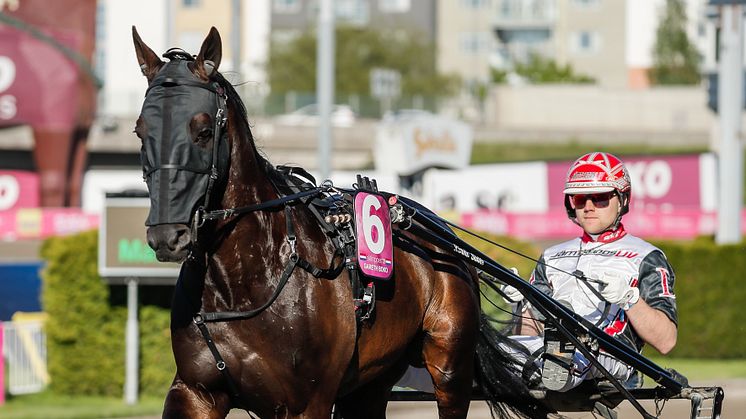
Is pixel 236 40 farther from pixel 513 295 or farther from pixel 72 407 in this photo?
pixel 513 295

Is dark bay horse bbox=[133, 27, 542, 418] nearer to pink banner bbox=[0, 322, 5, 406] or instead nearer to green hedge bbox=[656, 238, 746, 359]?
pink banner bbox=[0, 322, 5, 406]

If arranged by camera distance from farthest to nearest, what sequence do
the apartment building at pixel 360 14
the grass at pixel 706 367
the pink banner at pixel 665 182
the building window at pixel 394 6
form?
the building window at pixel 394 6
the apartment building at pixel 360 14
the pink banner at pixel 665 182
the grass at pixel 706 367

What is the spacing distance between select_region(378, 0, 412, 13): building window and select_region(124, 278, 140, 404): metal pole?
55063 mm

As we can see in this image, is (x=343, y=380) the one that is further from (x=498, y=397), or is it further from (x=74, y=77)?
(x=74, y=77)

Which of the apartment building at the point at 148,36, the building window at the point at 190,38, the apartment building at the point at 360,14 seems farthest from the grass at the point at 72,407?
the apartment building at the point at 360,14

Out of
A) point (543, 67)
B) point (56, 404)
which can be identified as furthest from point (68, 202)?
point (543, 67)

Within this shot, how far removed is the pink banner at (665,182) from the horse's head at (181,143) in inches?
1098

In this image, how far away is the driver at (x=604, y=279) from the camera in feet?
16.5

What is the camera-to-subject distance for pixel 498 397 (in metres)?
5.52

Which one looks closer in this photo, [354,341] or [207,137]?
[207,137]

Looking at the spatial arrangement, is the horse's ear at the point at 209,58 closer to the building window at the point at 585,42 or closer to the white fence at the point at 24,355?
the white fence at the point at 24,355

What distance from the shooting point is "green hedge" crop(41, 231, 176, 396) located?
35.3ft

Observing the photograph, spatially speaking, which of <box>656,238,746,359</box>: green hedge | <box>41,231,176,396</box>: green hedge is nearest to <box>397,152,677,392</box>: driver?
<box>41,231,176,396</box>: green hedge

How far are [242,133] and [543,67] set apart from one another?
186ft
